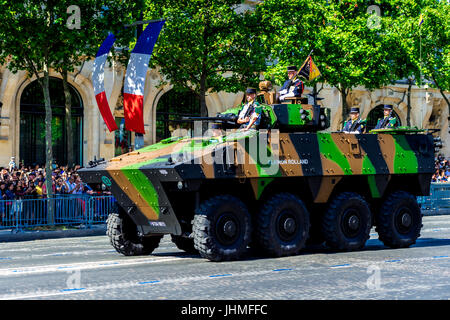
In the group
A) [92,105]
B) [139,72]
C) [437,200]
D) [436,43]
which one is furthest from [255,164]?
[436,43]

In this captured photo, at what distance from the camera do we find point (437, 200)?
1153 inches

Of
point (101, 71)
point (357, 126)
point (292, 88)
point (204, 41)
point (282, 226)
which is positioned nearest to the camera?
point (282, 226)

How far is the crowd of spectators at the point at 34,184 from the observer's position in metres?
20.1

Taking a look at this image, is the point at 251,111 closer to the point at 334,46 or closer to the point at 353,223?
the point at 353,223

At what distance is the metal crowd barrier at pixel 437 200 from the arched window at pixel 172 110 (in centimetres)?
1038

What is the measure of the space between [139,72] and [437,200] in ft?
46.0

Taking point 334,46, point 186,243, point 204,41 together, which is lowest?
point 186,243

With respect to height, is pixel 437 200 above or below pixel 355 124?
below

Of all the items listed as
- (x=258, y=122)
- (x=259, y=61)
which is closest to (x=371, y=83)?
(x=259, y=61)

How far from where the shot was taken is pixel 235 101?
35188mm

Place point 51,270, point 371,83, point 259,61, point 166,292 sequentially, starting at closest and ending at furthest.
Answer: point 166,292
point 51,270
point 259,61
point 371,83

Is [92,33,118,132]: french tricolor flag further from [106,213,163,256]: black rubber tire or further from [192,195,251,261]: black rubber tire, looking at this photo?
[192,195,251,261]: black rubber tire
